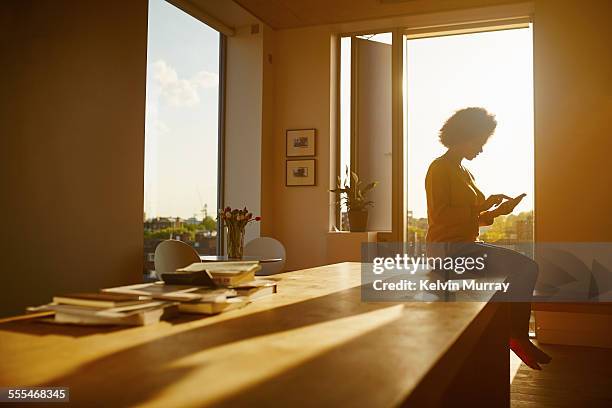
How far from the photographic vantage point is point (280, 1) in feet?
18.8

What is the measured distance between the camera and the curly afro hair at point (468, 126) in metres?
2.93

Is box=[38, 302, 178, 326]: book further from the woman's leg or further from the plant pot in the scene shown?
the plant pot

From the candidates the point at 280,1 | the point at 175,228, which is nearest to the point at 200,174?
the point at 175,228

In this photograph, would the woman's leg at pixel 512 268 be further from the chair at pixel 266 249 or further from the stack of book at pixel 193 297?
the chair at pixel 266 249

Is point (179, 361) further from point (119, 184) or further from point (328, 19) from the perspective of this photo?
point (328, 19)

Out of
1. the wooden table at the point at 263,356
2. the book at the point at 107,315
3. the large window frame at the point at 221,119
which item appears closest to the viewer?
the wooden table at the point at 263,356

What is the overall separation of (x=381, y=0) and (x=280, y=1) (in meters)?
1.04

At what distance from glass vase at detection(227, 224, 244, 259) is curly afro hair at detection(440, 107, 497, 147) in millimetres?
1700

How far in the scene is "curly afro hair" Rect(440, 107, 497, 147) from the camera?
2.93 meters

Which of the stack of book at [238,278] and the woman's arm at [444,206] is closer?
the stack of book at [238,278]

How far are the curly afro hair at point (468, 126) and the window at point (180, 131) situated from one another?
3.01 m

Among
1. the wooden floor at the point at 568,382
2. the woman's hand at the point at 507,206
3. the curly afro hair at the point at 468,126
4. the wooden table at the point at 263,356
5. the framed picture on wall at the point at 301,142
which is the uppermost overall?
the framed picture on wall at the point at 301,142

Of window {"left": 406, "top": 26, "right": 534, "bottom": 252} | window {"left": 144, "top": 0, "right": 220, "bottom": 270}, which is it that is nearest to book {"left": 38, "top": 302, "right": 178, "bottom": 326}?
window {"left": 144, "top": 0, "right": 220, "bottom": 270}

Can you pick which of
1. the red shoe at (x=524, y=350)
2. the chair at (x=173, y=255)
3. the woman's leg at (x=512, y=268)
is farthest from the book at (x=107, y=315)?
the chair at (x=173, y=255)
